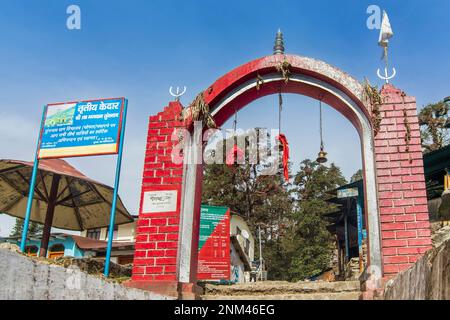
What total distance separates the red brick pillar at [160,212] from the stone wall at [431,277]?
3.44 m

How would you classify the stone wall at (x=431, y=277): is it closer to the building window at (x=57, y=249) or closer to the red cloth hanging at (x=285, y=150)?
the red cloth hanging at (x=285, y=150)

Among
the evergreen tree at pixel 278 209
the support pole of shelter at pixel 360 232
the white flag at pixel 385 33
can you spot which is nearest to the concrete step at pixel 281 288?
the white flag at pixel 385 33

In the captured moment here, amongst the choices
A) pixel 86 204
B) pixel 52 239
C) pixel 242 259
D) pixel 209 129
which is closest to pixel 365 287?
pixel 209 129

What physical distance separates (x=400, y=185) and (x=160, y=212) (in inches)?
132

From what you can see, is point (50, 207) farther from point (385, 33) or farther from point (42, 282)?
point (385, 33)

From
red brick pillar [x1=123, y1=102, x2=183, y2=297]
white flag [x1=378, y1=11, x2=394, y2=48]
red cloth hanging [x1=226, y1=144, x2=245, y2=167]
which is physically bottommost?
red brick pillar [x1=123, y1=102, x2=183, y2=297]

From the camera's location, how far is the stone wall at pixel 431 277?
2107mm

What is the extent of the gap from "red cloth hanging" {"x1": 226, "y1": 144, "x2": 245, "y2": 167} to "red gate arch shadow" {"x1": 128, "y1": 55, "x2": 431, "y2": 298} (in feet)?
2.04

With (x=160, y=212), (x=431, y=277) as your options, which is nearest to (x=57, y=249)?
(x=160, y=212)

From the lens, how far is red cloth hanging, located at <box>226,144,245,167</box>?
712 centimetres

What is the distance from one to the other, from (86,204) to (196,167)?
6270mm

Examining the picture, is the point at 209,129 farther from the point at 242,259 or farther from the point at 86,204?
the point at 242,259

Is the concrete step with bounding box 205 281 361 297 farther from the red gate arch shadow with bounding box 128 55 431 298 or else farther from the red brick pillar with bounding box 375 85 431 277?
the red brick pillar with bounding box 375 85 431 277

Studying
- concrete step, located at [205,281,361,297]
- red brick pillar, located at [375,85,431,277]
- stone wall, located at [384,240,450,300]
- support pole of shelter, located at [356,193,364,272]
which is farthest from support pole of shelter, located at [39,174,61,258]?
support pole of shelter, located at [356,193,364,272]
